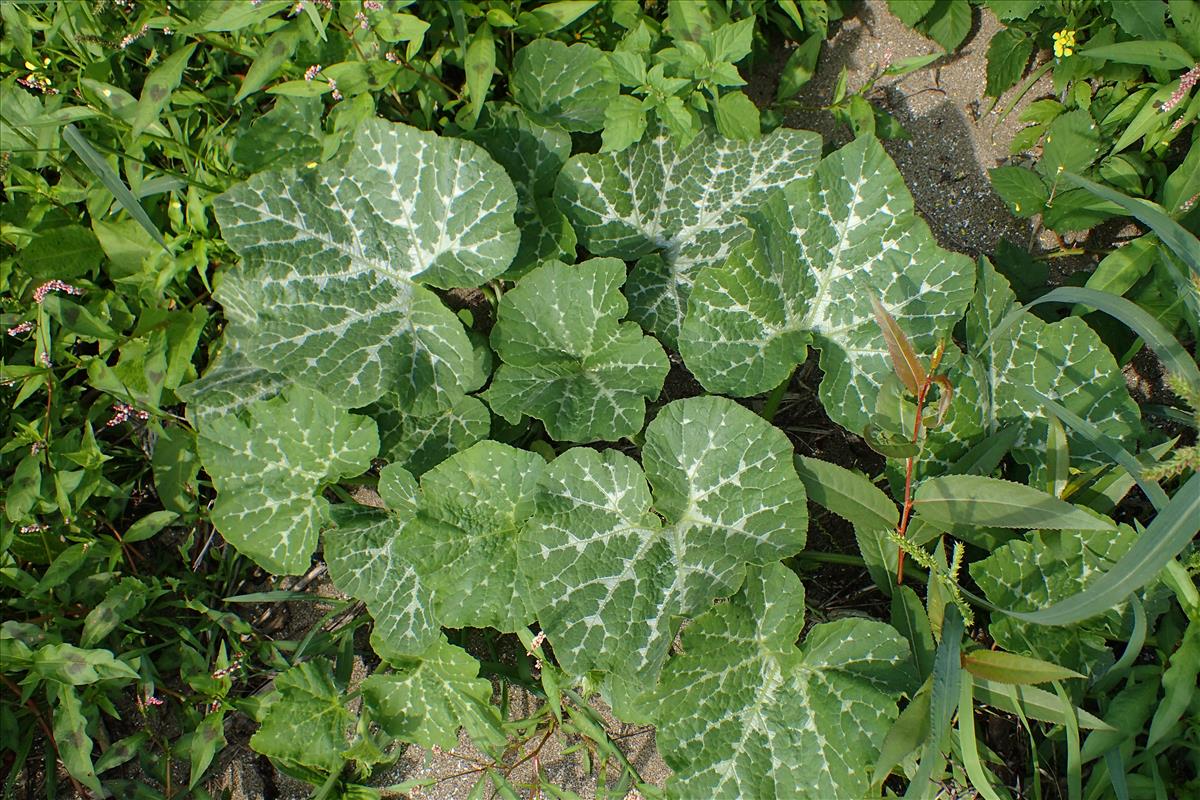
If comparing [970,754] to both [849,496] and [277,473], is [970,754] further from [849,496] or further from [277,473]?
[277,473]

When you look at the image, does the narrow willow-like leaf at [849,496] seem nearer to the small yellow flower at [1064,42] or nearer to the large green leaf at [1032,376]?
the large green leaf at [1032,376]

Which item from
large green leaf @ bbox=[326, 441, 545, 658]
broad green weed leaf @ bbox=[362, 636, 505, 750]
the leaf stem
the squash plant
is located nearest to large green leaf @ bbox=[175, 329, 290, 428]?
the squash plant

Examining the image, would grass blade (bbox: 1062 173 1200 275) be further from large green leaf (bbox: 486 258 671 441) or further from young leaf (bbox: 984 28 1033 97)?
large green leaf (bbox: 486 258 671 441)

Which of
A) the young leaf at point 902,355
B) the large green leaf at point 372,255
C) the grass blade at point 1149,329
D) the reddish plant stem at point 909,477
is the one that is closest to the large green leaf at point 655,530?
the reddish plant stem at point 909,477

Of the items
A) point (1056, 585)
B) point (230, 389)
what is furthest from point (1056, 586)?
point (230, 389)

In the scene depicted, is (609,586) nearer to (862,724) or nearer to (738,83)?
(862,724)
